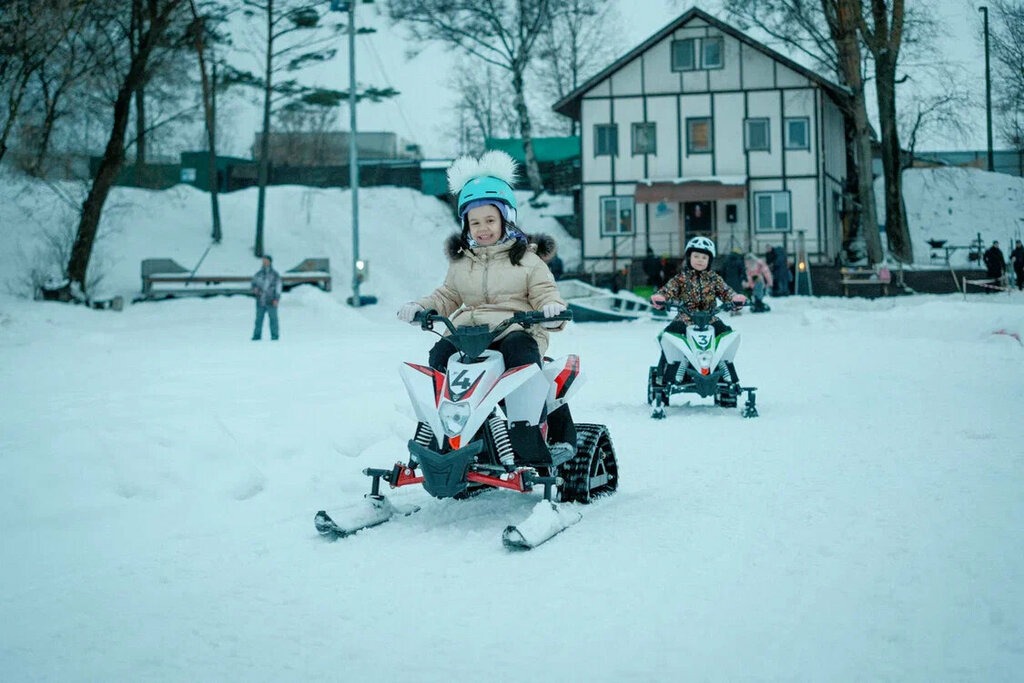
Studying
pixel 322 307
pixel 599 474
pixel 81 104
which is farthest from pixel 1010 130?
pixel 81 104

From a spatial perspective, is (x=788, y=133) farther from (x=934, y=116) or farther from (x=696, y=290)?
(x=696, y=290)

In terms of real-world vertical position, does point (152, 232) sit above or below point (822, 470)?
above

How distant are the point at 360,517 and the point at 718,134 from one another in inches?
1576

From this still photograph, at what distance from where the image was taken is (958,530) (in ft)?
16.9

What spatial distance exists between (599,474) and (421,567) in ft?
6.43

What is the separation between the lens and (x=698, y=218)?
147 ft

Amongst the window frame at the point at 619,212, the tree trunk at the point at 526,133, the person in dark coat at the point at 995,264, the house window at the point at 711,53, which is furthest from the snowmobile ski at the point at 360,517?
the tree trunk at the point at 526,133

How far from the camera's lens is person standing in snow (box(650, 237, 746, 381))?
437 inches

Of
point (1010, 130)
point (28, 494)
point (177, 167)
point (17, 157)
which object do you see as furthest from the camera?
point (177, 167)

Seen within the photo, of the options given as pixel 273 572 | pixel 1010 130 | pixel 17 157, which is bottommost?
pixel 273 572

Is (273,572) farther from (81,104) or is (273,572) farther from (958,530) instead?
(81,104)

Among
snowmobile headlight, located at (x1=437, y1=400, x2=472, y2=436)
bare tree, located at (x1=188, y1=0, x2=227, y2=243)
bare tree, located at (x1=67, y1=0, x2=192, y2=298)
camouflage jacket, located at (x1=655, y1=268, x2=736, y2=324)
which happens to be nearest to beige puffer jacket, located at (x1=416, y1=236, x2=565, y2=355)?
snowmobile headlight, located at (x1=437, y1=400, x2=472, y2=436)

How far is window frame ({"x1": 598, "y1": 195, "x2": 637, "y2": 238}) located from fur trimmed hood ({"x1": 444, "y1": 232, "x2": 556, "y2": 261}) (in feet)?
126

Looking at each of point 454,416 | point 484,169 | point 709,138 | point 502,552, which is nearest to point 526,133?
point 709,138
